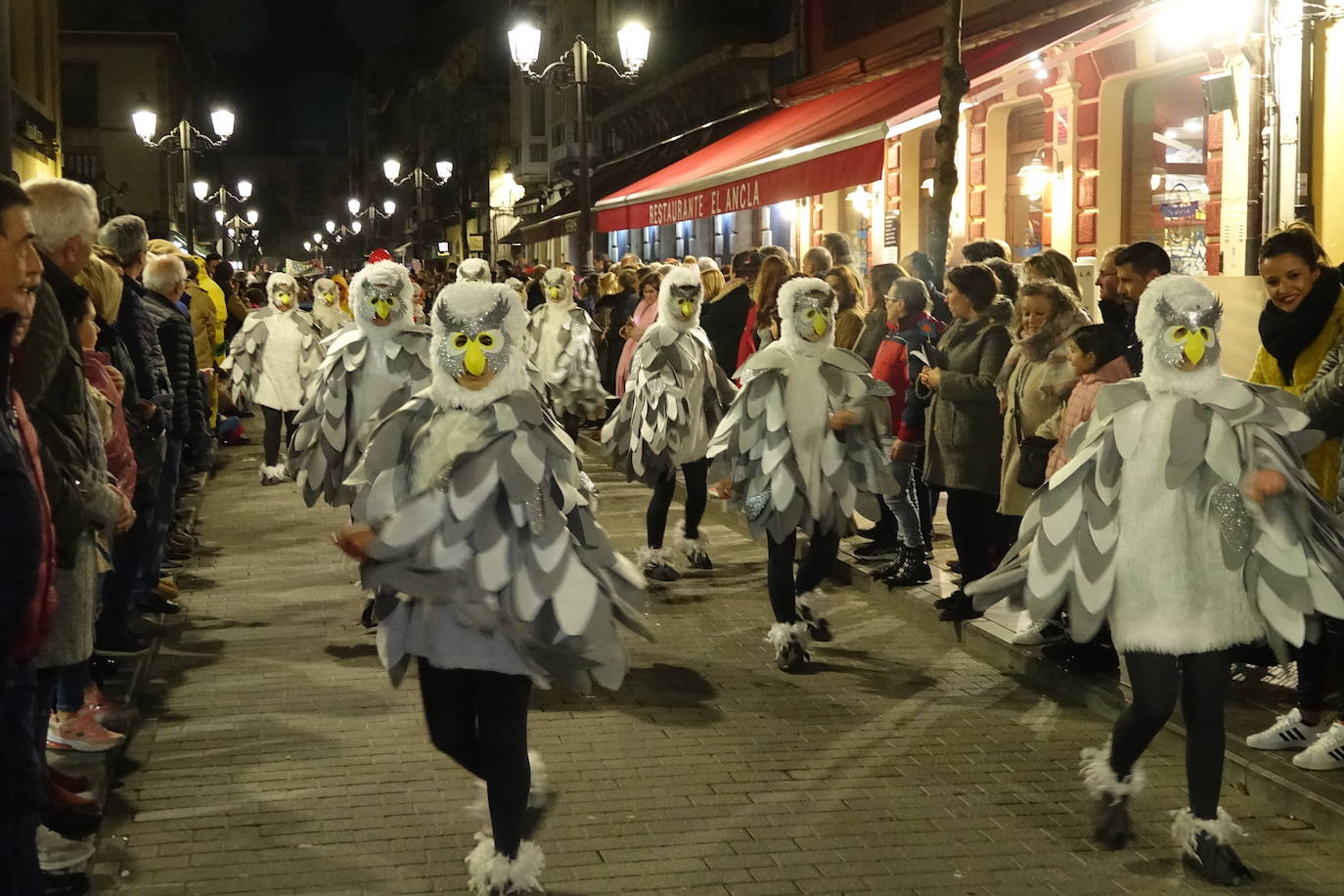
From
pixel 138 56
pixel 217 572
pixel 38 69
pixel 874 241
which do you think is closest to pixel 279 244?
pixel 138 56

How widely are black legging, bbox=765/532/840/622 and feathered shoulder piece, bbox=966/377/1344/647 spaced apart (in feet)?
8.01

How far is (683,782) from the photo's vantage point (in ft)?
20.0

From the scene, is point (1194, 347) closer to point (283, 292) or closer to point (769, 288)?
point (769, 288)

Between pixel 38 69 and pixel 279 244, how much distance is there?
411ft

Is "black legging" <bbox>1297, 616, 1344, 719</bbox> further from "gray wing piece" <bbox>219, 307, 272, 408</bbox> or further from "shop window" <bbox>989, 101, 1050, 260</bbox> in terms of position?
"gray wing piece" <bbox>219, 307, 272, 408</bbox>

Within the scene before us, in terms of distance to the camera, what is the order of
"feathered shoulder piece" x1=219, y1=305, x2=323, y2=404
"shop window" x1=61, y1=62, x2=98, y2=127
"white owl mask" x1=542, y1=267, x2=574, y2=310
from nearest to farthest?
"feathered shoulder piece" x1=219, y1=305, x2=323, y2=404, "white owl mask" x1=542, y1=267, x2=574, y2=310, "shop window" x1=61, y1=62, x2=98, y2=127

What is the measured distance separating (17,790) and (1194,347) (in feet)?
11.6

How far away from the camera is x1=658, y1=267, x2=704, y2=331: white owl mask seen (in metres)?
9.70

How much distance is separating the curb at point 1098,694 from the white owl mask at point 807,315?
1718mm

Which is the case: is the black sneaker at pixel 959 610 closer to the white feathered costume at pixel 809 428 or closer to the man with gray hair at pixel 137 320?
the white feathered costume at pixel 809 428

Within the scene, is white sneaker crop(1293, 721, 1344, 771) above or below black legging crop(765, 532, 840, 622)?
below

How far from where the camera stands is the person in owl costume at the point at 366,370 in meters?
8.47

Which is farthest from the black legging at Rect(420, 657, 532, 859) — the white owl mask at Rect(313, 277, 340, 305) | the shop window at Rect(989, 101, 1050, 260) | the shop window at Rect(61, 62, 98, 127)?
the shop window at Rect(61, 62, 98, 127)

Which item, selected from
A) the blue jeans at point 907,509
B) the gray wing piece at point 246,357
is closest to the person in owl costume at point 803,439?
the blue jeans at point 907,509
